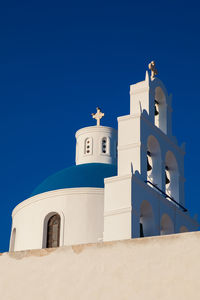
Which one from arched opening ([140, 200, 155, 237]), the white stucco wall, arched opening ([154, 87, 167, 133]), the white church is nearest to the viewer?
the white stucco wall

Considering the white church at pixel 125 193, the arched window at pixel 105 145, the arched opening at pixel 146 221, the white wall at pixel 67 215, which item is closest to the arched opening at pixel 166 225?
the white church at pixel 125 193

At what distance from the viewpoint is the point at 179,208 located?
15250 mm

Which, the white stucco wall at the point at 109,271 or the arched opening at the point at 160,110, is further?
the arched opening at the point at 160,110

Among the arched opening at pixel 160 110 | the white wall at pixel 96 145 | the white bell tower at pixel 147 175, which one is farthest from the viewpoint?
the white wall at pixel 96 145

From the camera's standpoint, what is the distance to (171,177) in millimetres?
15531

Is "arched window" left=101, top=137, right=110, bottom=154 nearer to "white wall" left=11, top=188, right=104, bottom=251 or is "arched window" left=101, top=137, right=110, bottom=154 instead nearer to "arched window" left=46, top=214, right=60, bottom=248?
"white wall" left=11, top=188, right=104, bottom=251

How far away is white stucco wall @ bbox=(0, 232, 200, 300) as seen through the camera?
5.71m

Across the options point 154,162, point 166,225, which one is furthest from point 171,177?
point 166,225

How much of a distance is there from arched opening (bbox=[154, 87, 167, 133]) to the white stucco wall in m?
9.41

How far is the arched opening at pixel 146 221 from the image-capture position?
13.7 metres

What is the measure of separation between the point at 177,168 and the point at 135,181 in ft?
9.99

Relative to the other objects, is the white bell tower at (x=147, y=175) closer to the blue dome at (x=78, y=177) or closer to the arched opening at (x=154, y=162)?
the arched opening at (x=154, y=162)

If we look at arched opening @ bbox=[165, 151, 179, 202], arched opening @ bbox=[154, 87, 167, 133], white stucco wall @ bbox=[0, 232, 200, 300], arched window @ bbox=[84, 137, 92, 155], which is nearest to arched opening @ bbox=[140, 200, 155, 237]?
arched opening @ bbox=[165, 151, 179, 202]

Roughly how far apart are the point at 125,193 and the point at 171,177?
10.5 ft
